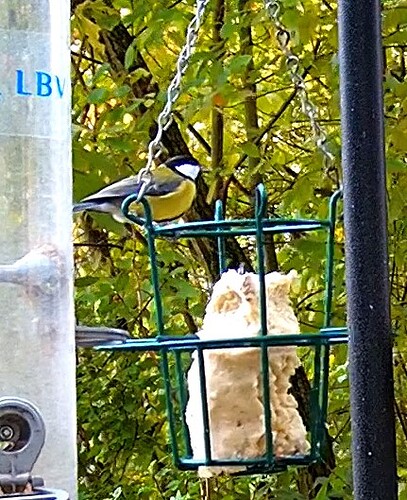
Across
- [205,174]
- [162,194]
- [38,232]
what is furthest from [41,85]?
[205,174]

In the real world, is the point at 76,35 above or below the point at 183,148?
above

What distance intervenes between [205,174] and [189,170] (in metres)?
0.22

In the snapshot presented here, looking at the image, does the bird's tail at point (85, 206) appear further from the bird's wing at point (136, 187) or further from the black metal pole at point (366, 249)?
the black metal pole at point (366, 249)

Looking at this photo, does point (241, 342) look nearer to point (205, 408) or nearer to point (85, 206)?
point (205, 408)

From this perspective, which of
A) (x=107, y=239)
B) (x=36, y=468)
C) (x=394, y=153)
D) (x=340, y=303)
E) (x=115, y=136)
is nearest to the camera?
(x=36, y=468)

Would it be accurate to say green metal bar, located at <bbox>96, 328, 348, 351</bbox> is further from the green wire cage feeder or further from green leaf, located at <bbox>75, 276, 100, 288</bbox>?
green leaf, located at <bbox>75, 276, 100, 288</bbox>

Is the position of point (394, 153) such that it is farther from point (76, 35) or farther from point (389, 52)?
point (76, 35)

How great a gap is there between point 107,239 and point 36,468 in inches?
54.6

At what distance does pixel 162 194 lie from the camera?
1.62 metres

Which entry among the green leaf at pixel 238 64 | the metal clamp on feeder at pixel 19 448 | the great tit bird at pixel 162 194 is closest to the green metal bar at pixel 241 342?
the metal clamp on feeder at pixel 19 448

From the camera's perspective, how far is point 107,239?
6.89ft

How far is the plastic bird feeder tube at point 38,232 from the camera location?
74cm

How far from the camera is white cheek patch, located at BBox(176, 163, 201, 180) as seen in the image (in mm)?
1748

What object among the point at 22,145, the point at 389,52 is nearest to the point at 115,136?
the point at 389,52
